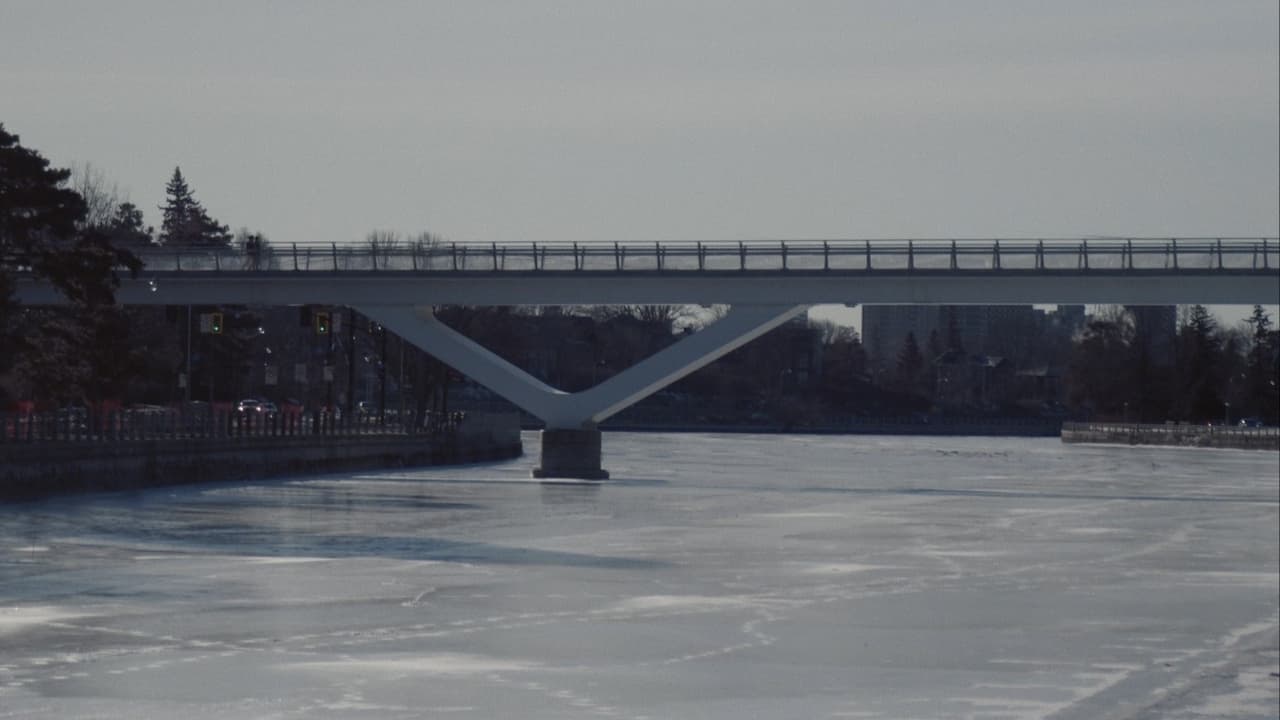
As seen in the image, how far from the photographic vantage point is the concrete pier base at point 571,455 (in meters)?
69.8

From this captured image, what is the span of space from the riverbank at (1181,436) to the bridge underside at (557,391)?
83.3m

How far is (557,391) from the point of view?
70.4 m

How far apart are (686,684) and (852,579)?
1121 cm

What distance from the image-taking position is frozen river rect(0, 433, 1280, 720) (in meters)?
17.9

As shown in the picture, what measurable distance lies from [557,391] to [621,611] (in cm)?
4600

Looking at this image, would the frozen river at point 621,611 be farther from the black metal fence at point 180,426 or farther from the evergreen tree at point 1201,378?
the evergreen tree at point 1201,378

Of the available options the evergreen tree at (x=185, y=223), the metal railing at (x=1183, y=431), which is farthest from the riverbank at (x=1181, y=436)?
the evergreen tree at (x=185, y=223)

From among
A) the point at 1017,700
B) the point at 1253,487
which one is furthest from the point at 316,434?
the point at 1017,700

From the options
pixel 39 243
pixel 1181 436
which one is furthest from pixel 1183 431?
pixel 39 243

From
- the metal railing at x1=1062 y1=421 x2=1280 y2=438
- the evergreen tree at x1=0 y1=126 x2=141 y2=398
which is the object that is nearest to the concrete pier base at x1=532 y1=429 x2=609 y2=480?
the evergreen tree at x1=0 y1=126 x2=141 y2=398

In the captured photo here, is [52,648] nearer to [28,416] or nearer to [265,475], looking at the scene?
[28,416]

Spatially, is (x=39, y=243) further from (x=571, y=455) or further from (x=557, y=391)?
→ (x=571, y=455)

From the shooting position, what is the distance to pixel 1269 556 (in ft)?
119

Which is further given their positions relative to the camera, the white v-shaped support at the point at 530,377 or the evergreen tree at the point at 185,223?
the evergreen tree at the point at 185,223
